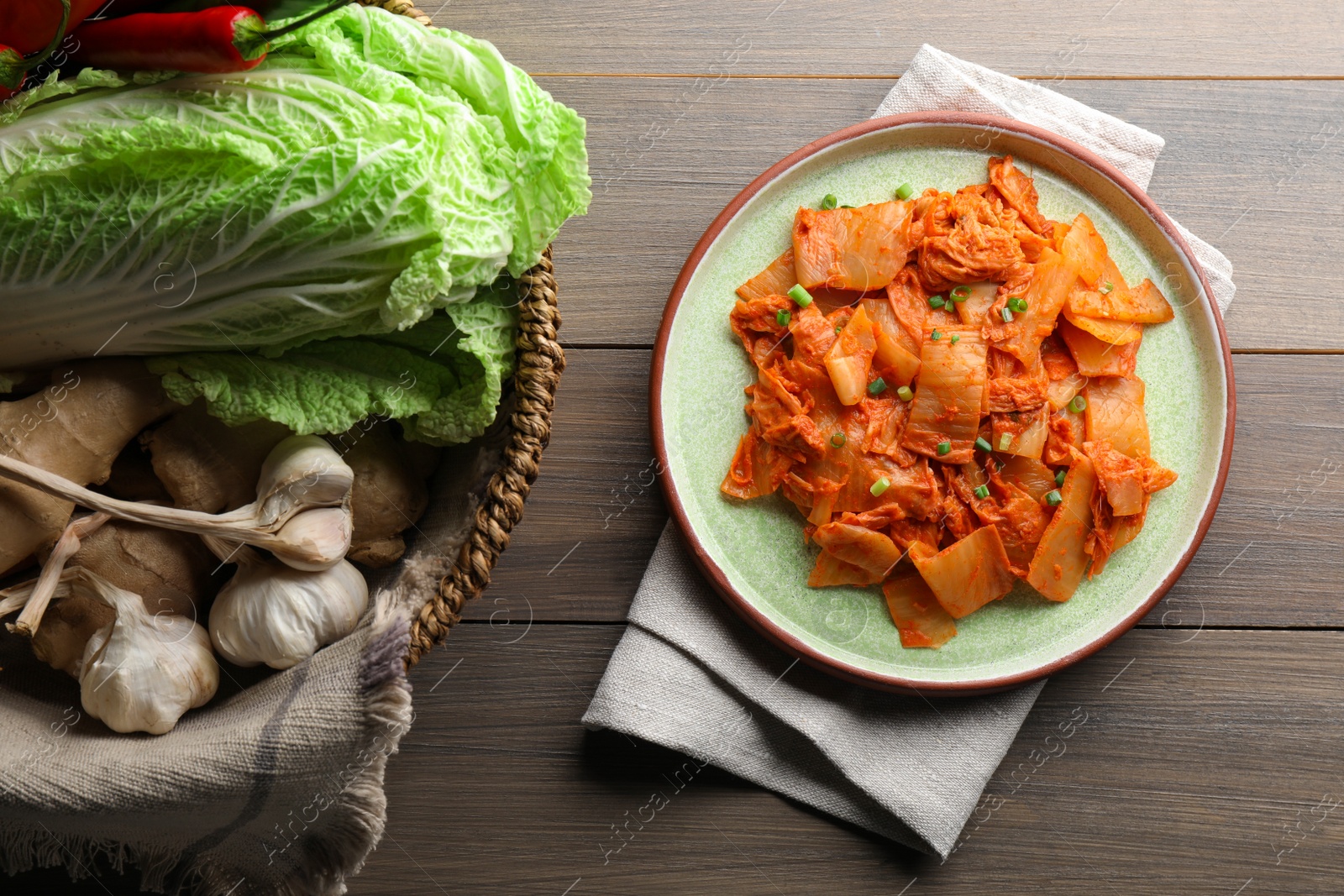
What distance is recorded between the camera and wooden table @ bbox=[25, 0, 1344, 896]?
2.43 meters

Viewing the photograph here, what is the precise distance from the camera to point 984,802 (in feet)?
8.08

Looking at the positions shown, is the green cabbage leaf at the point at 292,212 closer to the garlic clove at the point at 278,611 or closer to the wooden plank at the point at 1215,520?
the garlic clove at the point at 278,611

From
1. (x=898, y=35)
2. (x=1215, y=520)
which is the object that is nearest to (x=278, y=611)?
(x=898, y=35)

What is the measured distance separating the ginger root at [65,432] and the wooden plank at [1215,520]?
0.96 m

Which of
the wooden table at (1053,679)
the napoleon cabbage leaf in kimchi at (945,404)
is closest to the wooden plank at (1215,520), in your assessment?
the wooden table at (1053,679)

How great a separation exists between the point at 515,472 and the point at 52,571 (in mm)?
963

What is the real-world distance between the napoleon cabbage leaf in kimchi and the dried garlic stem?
143 centimetres

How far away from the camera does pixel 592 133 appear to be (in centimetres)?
251

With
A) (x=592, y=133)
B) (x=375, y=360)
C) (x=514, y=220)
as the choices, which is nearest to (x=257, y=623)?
(x=375, y=360)

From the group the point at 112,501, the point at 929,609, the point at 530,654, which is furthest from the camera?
the point at 530,654

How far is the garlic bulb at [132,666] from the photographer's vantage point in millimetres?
1875

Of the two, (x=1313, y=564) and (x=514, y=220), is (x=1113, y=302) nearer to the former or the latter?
(x=1313, y=564)

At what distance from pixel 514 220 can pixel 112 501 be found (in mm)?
1018

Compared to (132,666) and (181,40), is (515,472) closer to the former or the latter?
(132,666)
